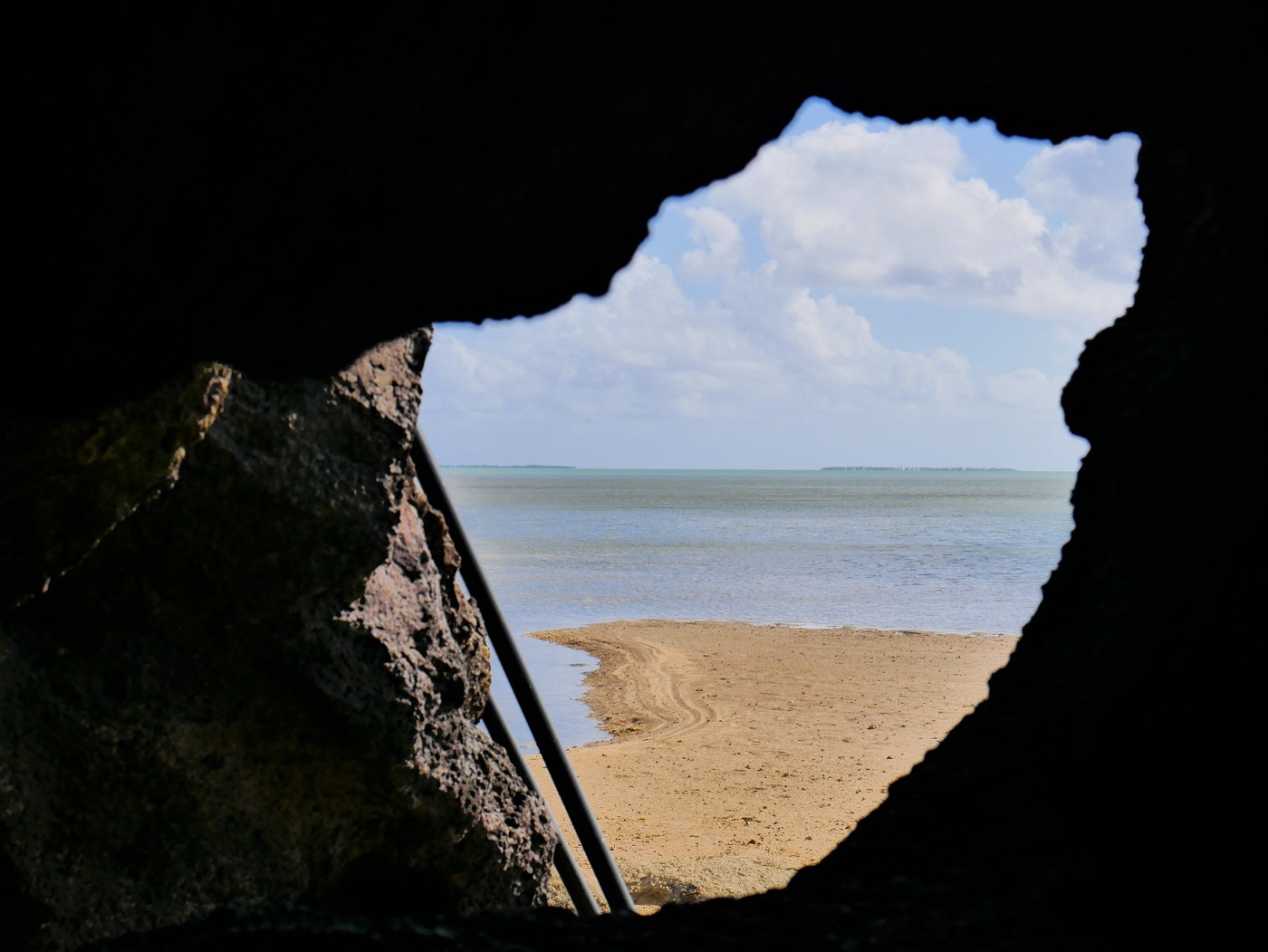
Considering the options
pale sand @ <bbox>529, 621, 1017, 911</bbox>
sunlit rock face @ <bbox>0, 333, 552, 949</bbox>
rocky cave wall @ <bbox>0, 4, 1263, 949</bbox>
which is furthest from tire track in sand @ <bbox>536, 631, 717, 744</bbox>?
rocky cave wall @ <bbox>0, 4, 1263, 949</bbox>

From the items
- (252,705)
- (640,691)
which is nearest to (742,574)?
(640,691)

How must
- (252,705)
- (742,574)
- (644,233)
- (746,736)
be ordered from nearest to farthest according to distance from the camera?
(644,233), (252,705), (746,736), (742,574)

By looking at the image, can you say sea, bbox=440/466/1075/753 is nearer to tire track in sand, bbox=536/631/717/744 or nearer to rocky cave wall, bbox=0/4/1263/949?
tire track in sand, bbox=536/631/717/744

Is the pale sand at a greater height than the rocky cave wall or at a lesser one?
lesser

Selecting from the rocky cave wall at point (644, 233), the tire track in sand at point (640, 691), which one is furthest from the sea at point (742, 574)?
the rocky cave wall at point (644, 233)

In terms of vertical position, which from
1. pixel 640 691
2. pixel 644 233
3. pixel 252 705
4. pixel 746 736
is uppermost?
pixel 644 233

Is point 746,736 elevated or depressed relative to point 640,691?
depressed

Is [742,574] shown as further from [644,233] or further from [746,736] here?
[644,233]

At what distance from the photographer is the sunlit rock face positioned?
2975 millimetres

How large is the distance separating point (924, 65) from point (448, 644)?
279 cm

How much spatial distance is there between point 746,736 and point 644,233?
8.59 m

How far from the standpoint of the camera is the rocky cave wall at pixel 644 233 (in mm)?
1344

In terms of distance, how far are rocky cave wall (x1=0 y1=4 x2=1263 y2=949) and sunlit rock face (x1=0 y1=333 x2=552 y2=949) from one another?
1.35 metres

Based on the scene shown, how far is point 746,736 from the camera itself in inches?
386
